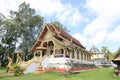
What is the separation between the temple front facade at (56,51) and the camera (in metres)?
32.7

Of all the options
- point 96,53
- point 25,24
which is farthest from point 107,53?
point 25,24

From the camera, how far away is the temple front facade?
3265 centimetres

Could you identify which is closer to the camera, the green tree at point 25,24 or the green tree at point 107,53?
the green tree at point 25,24

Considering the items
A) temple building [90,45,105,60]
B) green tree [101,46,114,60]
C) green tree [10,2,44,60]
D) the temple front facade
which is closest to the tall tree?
green tree [10,2,44,60]

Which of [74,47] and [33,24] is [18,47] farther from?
[74,47]

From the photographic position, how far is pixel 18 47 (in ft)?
186

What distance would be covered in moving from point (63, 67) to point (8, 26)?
83.9 feet

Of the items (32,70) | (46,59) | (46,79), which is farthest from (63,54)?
(46,79)

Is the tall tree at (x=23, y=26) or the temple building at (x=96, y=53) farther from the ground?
the tall tree at (x=23, y=26)

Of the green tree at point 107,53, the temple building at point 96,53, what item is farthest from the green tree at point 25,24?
the green tree at point 107,53

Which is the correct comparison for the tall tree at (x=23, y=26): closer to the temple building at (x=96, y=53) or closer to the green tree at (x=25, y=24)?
the green tree at (x=25, y=24)

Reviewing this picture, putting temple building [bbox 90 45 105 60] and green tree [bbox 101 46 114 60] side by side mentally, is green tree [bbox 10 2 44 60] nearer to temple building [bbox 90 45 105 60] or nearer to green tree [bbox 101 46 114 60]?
temple building [bbox 90 45 105 60]

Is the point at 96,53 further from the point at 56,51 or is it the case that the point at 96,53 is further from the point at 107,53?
the point at 56,51

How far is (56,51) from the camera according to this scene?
36.5m
